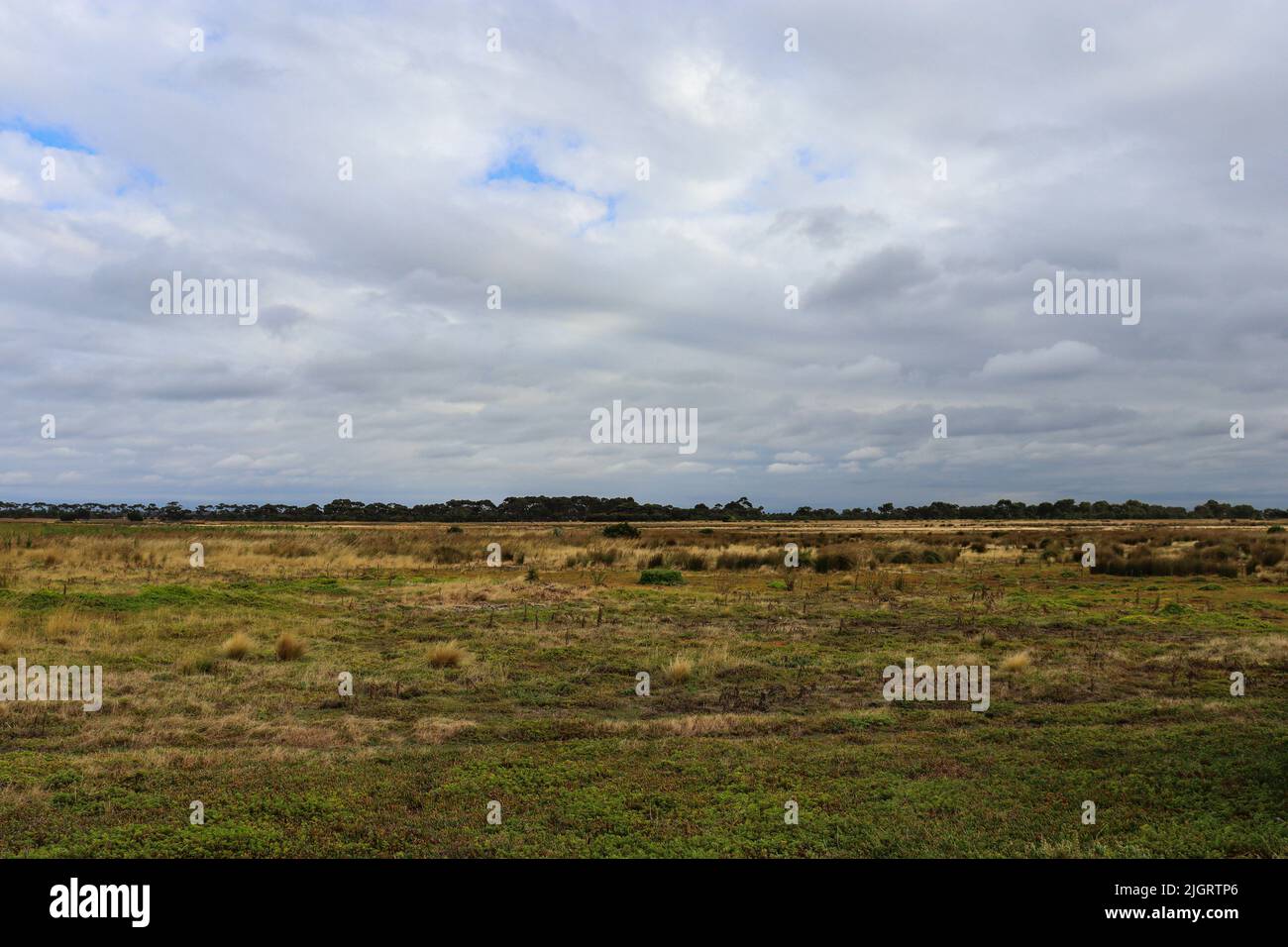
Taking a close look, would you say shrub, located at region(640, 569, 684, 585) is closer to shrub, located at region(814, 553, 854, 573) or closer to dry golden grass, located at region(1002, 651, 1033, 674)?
shrub, located at region(814, 553, 854, 573)

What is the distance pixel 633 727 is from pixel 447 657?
204 inches

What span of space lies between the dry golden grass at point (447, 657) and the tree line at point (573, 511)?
363 feet

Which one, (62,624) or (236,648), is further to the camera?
(62,624)

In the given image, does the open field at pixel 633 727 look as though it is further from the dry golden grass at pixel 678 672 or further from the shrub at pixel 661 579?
the shrub at pixel 661 579

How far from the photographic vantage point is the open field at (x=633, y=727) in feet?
21.0

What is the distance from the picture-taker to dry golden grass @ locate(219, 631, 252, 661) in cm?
1405

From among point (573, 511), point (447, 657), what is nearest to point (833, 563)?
point (447, 657)

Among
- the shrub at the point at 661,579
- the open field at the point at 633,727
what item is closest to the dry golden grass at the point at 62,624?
the open field at the point at 633,727

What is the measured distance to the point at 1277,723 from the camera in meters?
9.52

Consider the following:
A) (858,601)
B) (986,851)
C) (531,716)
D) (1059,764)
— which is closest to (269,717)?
(531,716)

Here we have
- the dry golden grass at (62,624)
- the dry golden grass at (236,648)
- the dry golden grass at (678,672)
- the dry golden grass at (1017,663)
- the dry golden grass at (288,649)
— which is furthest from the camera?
the dry golden grass at (62,624)

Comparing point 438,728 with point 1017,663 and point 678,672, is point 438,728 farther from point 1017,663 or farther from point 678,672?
point 1017,663

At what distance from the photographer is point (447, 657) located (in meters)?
13.9

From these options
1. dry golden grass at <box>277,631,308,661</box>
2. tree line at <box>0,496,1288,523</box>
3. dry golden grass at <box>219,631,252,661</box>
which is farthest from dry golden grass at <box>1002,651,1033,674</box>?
tree line at <box>0,496,1288,523</box>
